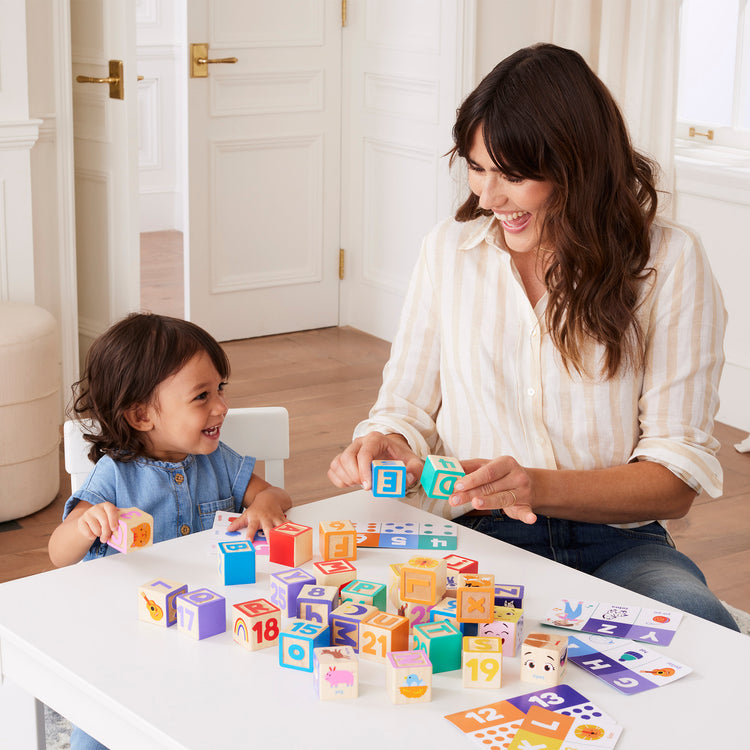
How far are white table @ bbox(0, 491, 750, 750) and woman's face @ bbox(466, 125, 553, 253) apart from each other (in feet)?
1.84

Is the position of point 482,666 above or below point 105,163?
below

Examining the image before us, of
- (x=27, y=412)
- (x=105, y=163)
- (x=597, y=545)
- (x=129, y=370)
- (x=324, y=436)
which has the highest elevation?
(x=105, y=163)

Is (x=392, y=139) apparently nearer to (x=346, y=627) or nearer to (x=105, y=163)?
(x=105, y=163)

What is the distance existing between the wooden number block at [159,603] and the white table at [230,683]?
0.02 meters

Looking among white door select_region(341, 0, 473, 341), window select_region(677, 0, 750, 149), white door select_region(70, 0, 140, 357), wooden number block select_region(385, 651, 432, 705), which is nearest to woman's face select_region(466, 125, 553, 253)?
wooden number block select_region(385, 651, 432, 705)

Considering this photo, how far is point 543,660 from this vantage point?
116 cm

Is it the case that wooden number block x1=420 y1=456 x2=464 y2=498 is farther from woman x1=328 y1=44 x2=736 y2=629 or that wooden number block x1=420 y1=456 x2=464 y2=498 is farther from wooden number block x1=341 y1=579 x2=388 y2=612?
wooden number block x1=341 y1=579 x2=388 y2=612

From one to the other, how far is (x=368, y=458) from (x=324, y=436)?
216cm

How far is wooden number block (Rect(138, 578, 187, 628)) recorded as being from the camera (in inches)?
50.0

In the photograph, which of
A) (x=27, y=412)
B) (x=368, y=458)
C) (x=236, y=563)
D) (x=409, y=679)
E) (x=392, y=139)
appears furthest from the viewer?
(x=392, y=139)

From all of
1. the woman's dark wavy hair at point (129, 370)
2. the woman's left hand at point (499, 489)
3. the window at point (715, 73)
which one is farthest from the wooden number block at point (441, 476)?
the window at point (715, 73)

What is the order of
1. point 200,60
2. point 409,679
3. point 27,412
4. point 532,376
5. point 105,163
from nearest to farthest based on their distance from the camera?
point 409,679 → point 532,376 → point 27,412 → point 105,163 → point 200,60

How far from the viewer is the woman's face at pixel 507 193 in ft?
5.57

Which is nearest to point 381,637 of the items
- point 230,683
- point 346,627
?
point 346,627
